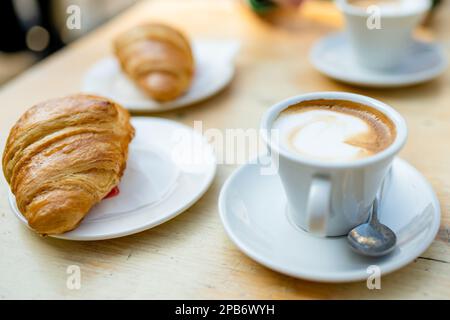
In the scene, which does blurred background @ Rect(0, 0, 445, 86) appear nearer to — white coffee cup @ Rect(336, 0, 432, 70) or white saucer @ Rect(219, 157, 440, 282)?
white coffee cup @ Rect(336, 0, 432, 70)

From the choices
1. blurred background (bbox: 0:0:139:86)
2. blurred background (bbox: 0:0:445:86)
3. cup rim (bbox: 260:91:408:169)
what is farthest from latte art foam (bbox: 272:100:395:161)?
blurred background (bbox: 0:0:139:86)

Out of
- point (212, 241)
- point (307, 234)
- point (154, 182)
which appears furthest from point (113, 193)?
point (307, 234)

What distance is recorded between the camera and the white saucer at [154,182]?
73 cm

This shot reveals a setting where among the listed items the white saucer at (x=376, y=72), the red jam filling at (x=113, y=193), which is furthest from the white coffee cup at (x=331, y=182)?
the white saucer at (x=376, y=72)

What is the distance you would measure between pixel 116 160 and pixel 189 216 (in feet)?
0.48

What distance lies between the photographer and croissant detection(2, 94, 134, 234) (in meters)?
0.71

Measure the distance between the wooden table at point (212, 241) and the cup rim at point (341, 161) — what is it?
0.53ft

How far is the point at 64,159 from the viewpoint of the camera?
739 millimetres

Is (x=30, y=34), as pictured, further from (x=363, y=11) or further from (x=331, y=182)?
(x=331, y=182)

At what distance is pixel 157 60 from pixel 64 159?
1.53 feet

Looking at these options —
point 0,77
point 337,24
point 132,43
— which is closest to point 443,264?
point 132,43

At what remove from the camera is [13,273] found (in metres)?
0.69

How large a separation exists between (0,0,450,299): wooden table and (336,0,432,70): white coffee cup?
0.08 m

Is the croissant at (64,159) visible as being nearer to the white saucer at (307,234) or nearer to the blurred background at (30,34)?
the white saucer at (307,234)
